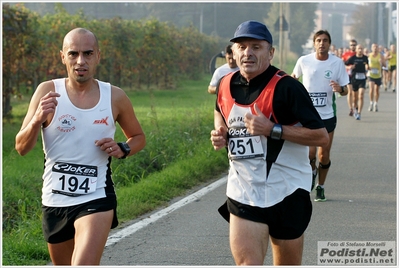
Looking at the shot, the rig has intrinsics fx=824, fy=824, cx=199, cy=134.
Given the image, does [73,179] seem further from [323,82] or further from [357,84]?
[357,84]

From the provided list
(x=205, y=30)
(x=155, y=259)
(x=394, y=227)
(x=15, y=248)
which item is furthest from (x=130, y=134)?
(x=205, y=30)

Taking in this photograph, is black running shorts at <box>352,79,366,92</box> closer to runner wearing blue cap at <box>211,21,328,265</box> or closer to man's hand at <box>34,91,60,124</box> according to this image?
runner wearing blue cap at <box>211,21,328,265</box>

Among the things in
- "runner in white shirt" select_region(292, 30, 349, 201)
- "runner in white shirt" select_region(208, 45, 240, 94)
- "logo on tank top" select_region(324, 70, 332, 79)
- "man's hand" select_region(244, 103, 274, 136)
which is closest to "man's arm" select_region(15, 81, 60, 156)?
"man's hand" select_region(244, 103, 274, 136)

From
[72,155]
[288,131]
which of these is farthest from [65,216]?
[288,131]

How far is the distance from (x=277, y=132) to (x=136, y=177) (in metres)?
7.44

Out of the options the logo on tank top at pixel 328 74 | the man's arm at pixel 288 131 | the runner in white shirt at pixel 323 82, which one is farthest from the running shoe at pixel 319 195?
the man's arm at pixel 288 131

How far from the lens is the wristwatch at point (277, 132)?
4.93 m

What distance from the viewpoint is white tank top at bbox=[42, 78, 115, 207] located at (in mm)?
5145

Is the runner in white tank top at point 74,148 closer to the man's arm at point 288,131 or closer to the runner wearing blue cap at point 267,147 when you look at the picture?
the runner wearing blue cap at point 267,147

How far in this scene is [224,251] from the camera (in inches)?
289

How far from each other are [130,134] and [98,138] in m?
0.42

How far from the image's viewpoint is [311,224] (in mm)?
8531

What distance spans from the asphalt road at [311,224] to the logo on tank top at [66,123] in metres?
2.03

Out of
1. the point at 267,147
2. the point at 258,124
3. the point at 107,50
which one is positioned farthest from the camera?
the point at 107,50
